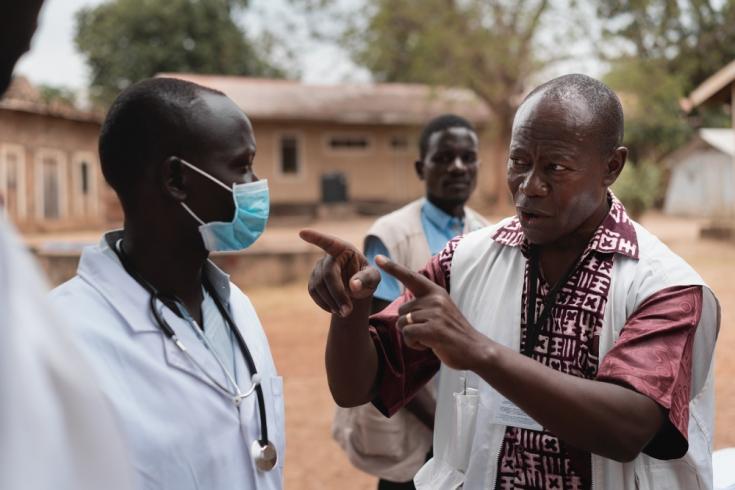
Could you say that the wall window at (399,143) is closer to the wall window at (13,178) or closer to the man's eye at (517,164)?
the wall window at (13,178)

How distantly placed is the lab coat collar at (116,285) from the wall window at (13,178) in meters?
20.6

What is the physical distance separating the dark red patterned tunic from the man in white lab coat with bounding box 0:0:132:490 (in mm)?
1224

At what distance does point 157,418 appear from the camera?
6.10 feet

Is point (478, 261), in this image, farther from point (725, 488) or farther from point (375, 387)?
point (725, 488)

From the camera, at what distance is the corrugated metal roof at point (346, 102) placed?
80.3 ft

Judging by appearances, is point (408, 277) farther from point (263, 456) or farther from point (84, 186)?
point (84, 186)

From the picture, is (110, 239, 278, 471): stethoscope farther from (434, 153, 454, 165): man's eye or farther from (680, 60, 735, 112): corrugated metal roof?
(680, 60, 735, 112): corrugated metal roof

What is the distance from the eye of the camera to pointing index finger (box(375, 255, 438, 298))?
1.68 m

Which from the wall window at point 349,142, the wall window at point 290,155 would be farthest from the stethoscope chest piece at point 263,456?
the wall window at point 349,142

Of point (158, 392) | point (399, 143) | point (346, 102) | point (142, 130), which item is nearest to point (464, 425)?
point (158, 392)

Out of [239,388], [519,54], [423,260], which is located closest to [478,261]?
[239,388]

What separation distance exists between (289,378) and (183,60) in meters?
29.3

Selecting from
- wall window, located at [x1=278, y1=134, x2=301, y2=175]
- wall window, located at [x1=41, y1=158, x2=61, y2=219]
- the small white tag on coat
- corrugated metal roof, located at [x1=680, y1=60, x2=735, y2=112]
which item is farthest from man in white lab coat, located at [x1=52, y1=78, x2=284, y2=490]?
wall window, located at [x1=278, y1=134, x2=301, y2=175]

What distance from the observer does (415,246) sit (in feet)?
12.0
